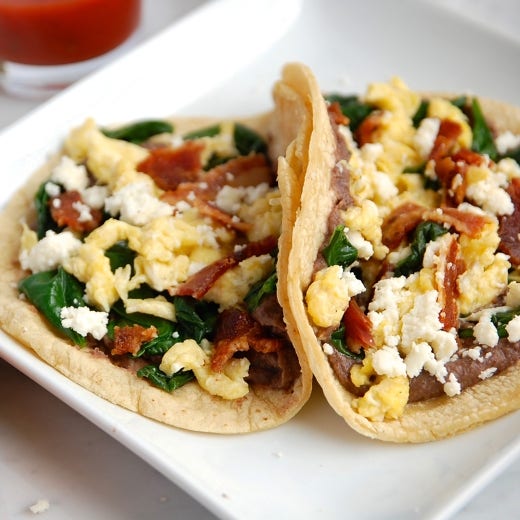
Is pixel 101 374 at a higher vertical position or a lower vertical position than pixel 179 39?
lower

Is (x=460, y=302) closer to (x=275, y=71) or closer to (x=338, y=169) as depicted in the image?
(x=338, y=169)

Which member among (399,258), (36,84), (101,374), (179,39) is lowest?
(36,84)

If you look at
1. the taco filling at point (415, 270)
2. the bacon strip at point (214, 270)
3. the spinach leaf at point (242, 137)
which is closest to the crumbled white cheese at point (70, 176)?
the spinach leaf at point (242, 137)

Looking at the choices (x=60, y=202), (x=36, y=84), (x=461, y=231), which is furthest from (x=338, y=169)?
(x=36, y=84)

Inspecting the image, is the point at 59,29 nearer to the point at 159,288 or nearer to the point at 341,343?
the point at 159,288

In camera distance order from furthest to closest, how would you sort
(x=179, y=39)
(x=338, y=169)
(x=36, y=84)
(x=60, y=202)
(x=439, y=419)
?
1. (x=36, y=84)
2. (x=179, y=39)
3. (x=60, y=202)
4. (x=338, y=169)
5. (x=439, y=419)

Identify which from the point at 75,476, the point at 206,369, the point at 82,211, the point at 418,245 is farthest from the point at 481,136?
the point at 75,476

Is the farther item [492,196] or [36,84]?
[36,84]

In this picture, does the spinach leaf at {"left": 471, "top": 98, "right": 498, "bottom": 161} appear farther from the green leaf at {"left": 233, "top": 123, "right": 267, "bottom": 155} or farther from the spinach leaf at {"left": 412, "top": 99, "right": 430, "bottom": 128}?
the green leaf at {"left": 233, "top": 123, "right": 267, "bottom": 155}

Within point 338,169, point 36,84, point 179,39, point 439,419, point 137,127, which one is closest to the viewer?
point 439,419
